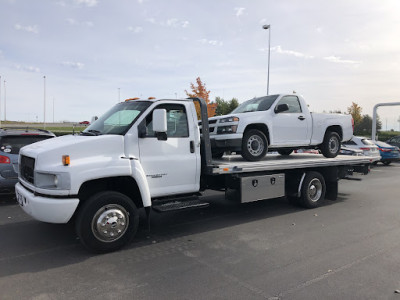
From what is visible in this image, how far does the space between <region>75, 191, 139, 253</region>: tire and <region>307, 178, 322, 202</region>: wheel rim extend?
173 inches

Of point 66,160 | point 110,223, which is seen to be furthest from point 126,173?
point 66,160

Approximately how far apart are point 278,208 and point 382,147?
1308 cm

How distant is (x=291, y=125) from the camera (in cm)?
762

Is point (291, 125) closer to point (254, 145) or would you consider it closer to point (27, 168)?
point (254, 145)

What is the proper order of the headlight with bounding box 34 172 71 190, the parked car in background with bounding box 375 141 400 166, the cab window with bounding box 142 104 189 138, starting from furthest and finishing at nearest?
the parked car in background with bounding box 375 141 400 166 < the cab window with bounding box 142 104 189 138 < the headlight with bounding box 34 172 71 190

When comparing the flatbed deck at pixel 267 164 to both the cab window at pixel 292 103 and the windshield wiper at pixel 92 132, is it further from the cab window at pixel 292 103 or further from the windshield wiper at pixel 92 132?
the windshield wiper at pixel 92 132

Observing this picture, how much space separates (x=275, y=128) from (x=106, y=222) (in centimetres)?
430

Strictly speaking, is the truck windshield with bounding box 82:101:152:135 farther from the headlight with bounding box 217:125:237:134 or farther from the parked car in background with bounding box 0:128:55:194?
the parked car in background with bounding box 0:128:55:194

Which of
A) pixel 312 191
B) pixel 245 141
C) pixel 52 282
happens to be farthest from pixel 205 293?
pixel 312 191

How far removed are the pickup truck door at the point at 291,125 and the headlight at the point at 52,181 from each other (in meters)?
4.50

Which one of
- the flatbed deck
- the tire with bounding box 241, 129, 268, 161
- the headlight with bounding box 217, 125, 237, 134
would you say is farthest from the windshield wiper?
the tire with bounding box 241, 129, 268, 161

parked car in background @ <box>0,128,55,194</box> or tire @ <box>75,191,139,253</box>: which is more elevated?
parked car in background @ <box>0,128,55,194</box>

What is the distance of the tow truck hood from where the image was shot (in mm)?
4402

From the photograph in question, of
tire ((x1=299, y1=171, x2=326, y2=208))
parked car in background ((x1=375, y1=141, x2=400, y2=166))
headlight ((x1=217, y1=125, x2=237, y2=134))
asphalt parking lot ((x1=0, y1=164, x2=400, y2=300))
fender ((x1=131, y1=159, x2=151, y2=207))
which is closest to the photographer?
asphalt parking lot ((x1=0, y1=164, x2=400, y2=300))
